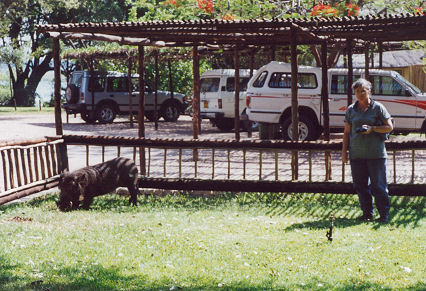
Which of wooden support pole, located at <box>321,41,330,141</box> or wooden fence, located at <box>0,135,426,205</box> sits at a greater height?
wooden support pole, located at <box>321,41,330,141</box>

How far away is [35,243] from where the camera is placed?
259 inches

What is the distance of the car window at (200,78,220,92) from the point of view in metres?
20.8

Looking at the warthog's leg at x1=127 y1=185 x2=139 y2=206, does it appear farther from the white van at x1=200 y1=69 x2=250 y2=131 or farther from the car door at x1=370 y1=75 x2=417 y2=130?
the white van at x1=200 y1=69 x2=250 y2=131

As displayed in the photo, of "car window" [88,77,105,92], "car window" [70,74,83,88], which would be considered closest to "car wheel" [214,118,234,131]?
"car window" [88,77,105,92]

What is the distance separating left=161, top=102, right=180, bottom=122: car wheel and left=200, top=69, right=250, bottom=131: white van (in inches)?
225

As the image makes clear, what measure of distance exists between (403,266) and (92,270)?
2.89 metres

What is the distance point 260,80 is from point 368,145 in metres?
9.15

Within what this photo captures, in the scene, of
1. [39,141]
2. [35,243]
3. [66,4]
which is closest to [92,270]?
[35,243]

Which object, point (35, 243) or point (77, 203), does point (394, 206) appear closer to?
point (77, 203)

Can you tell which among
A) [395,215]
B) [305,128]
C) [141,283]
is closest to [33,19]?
[305,128]

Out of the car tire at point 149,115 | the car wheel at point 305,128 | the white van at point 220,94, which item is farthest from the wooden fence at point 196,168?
the car tire at point 149,115

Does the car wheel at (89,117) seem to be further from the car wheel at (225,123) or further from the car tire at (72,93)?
the car wheel at (225,123)

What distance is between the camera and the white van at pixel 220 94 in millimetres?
20531

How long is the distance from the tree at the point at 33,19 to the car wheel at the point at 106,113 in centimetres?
1174
